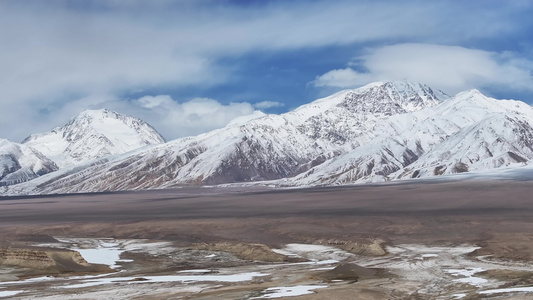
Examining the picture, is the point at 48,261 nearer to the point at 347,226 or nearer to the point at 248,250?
the point at 248,250

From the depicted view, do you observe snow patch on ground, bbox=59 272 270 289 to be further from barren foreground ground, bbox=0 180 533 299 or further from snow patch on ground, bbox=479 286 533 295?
snow patch on ground, bbox=479 286 533 295

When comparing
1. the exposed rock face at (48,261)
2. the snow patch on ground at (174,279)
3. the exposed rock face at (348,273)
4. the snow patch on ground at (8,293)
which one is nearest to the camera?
the snow patch on ground at (8,293)

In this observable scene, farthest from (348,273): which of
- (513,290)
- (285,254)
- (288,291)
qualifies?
(285,254)

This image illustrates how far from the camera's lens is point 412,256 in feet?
283

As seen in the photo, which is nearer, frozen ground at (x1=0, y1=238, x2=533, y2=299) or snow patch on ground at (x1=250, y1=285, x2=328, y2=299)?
snow patch on ground at (x1=250, y1=285, x2=328, y2=299)

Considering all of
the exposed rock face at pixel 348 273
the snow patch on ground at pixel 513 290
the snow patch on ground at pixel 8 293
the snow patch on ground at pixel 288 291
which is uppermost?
the snow patch on ground at pixel 8 293

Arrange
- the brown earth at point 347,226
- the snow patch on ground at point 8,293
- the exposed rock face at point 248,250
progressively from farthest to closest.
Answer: the brown earth at point 347,226 < the exposed rock face at point 248,250 < the snow patch on ground at point 8,293

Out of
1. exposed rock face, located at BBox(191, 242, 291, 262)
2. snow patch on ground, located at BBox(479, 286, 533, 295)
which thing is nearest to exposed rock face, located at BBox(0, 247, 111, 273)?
exposed rock face, located at BBox(191, 242, 291, 262)

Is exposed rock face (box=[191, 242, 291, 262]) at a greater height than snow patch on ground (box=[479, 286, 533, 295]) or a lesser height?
greater

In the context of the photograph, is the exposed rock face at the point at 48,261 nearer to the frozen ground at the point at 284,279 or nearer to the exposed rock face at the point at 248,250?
the frozen ground at the point at 284,279

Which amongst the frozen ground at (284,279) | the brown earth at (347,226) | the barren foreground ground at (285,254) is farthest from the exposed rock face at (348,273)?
the brown earth at (347,226)

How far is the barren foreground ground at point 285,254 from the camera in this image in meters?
58.0

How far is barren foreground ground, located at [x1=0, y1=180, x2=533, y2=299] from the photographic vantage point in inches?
2282

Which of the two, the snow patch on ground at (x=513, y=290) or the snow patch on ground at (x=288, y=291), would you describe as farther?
the snow patch on ground at (x=288, y=291)
